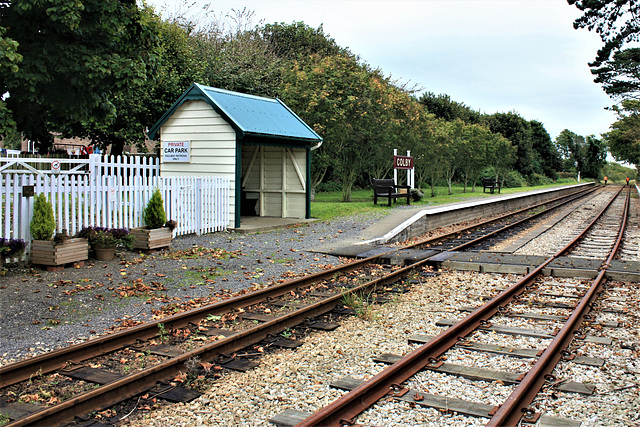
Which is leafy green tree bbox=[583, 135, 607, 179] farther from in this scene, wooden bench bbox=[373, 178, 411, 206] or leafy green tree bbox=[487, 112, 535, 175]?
wooden bench bbox=[373, 178, 411, 206]

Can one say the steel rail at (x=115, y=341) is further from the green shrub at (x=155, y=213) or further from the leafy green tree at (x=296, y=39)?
the leafy green tree at (x=296, y=39)

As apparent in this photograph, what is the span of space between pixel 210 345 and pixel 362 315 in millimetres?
2206

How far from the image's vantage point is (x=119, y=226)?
37.6 feet

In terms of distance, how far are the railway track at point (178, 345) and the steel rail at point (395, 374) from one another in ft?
3.98

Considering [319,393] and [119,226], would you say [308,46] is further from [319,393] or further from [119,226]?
[319,393]

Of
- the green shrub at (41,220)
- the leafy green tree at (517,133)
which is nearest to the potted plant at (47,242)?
the green shrub at (41,220)

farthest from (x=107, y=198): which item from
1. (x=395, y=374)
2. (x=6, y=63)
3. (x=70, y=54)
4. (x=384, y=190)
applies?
(x=384, y=190)

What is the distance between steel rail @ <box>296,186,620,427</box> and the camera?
3951 mm

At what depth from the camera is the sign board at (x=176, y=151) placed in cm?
1562

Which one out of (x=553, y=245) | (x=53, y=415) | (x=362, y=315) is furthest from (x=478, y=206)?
(x=53, y=415)

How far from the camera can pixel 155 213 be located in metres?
11.6

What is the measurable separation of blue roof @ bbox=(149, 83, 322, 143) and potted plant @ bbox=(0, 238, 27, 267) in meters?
6.65

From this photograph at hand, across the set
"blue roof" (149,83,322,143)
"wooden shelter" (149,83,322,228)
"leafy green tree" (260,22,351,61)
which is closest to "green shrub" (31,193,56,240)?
"wooden shelter" (149,83,322,228)

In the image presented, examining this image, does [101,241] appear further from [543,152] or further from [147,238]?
[543,152]
